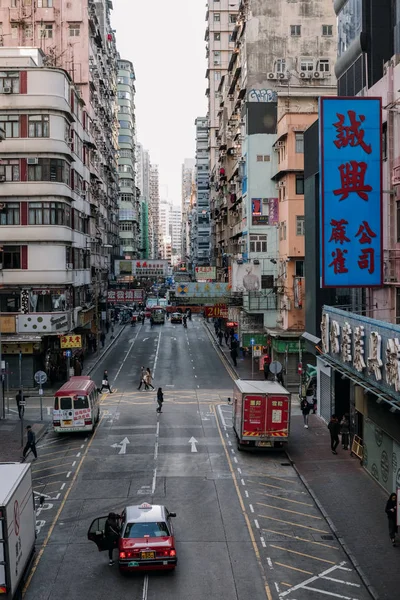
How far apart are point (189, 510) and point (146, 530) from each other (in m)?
5.30

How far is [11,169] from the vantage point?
50094 mm

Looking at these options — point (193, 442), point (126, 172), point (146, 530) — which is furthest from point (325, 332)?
point (126, 172)

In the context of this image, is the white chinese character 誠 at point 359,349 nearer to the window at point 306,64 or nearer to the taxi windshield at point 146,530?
the taxi windshield at point 146,530

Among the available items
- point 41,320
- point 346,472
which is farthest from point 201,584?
point 41,320

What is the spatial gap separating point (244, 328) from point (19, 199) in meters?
19.5

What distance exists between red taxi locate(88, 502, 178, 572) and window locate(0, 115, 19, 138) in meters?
36.6

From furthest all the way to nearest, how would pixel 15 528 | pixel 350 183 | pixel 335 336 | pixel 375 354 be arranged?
pixel 335 336 → pixel 350 183 → pixel 375 354 → pixel 15 528

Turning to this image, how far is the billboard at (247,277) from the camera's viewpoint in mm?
51562

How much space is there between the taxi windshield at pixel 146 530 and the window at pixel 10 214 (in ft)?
115

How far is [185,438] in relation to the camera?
1382 inches

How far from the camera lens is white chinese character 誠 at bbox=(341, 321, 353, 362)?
86.3ft

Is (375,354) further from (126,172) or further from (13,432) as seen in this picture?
(126,172)

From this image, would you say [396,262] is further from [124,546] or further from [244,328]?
[244,328]

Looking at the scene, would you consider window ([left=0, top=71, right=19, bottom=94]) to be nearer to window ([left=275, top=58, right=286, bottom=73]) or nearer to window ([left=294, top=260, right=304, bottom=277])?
window ([left=294, top=260, right=304, bottom=277])
